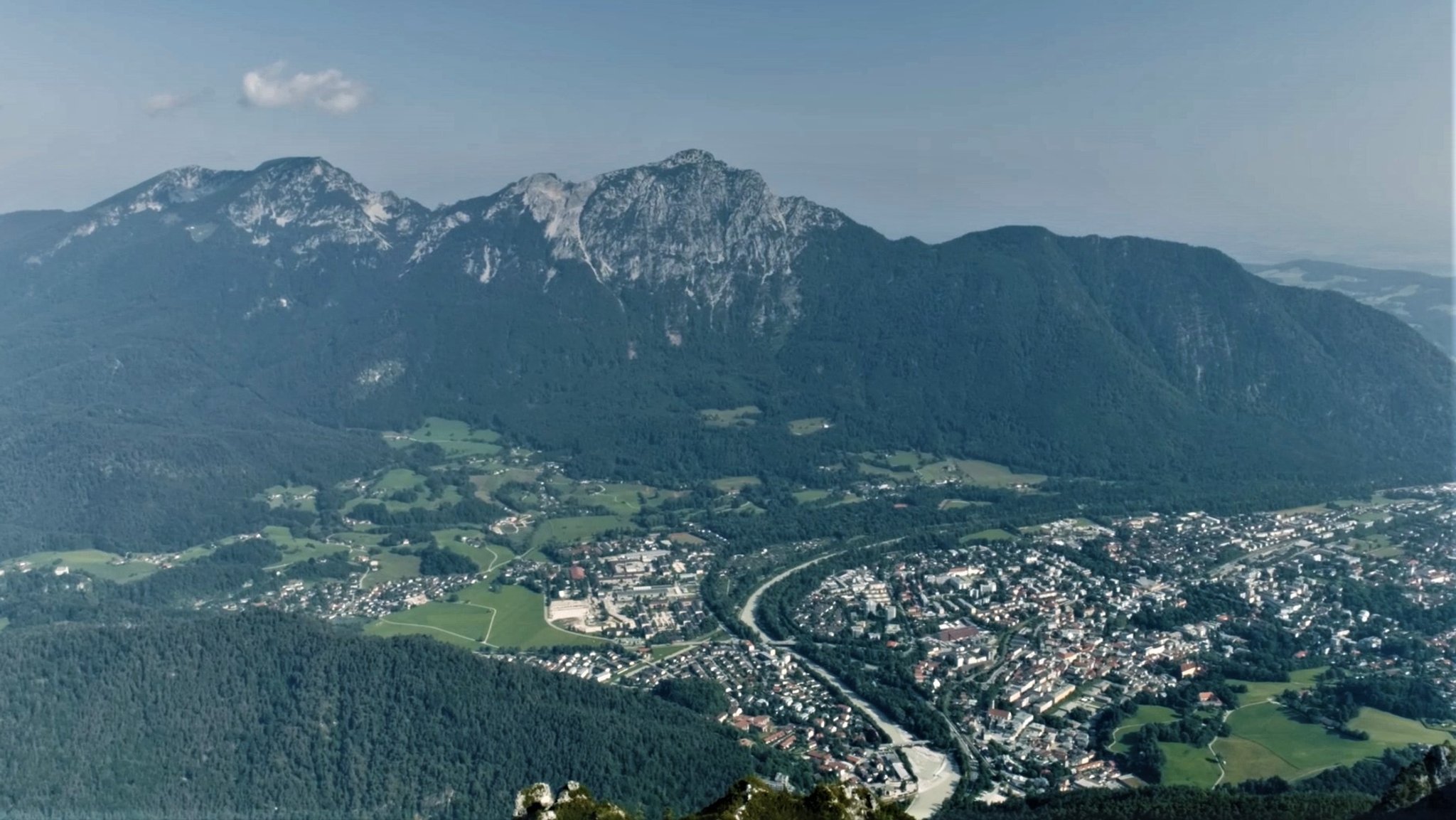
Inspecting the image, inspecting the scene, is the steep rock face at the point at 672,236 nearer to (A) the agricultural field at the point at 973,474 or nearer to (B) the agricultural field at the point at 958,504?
(A) the agricultural field at the point at 973,474

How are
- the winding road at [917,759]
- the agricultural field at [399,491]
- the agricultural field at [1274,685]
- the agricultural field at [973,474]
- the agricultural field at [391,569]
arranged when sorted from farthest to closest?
the agricultural field at [973,474], the agricultural field at [399,491], the agricultural field at [391,569], the agricultural field at [1274,685], the winding road at [917,759]

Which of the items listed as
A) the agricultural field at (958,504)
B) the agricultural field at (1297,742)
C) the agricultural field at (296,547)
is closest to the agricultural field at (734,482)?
the agricultural field at (958,504)

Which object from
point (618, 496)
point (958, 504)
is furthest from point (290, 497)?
point (958, 504)

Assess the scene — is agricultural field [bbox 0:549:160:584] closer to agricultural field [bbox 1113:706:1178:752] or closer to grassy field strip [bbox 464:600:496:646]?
grassy field strip [bbox 464:600:496:646]

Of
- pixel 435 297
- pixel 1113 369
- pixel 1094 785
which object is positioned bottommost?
pixel 1094 785

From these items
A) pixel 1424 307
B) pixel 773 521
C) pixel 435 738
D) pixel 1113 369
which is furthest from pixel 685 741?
pixel 1424 307

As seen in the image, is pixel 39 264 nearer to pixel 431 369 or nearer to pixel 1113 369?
pixel 431 369

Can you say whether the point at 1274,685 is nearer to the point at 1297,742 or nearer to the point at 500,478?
the point at 1297,742
